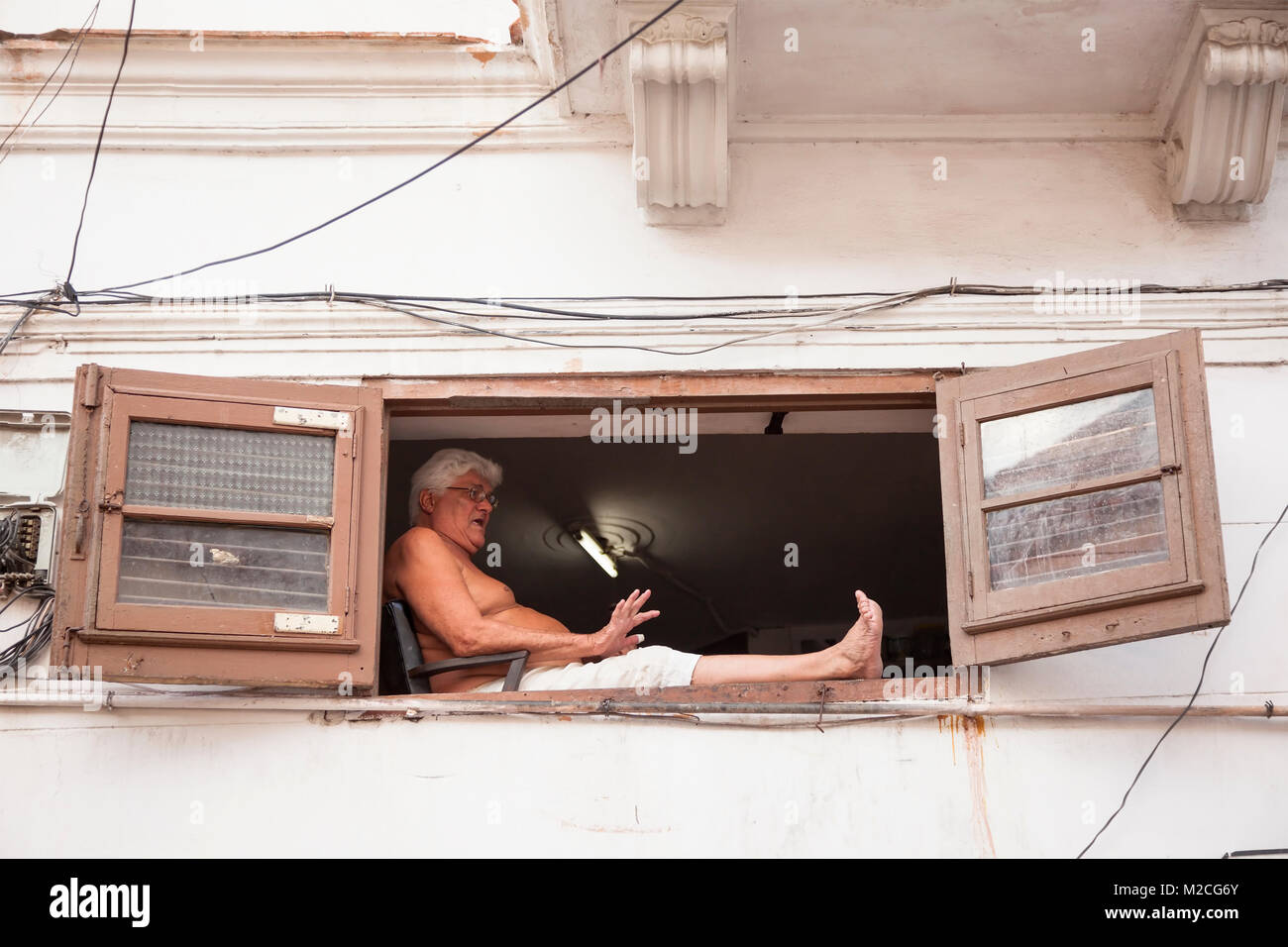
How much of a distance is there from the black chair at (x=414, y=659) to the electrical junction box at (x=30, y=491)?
3.83 ft

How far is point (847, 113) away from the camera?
5887 mm

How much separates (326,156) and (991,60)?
8.07 ft

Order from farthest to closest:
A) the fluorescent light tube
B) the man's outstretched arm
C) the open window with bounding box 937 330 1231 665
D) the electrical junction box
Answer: the fluorescent light tube → the man's outstretched arm → the electrical junction box → the open window with bounding box 937 330 1231 665

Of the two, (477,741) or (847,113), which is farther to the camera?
(847,113)

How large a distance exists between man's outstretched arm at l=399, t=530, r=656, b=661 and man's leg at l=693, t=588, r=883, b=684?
12.6 inches

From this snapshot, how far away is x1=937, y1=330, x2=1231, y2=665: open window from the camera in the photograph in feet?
15.6

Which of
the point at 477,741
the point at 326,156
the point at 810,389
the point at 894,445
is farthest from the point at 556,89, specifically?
the point at 894,445

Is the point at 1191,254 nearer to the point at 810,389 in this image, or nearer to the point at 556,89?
the point at 810,389

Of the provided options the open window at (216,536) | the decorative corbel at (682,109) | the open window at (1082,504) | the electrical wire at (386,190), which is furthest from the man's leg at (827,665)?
the electrical wire at (386,190)

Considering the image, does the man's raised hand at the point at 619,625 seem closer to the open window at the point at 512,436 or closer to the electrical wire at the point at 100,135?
the open window at the point at 512,436

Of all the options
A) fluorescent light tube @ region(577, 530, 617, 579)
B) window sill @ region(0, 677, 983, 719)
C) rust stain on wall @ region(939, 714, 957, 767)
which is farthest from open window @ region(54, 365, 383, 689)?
fluorescent light tube @ region(577, 530, 617, 579)

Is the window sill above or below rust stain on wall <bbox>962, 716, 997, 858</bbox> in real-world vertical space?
above

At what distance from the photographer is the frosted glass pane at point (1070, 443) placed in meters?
4.95

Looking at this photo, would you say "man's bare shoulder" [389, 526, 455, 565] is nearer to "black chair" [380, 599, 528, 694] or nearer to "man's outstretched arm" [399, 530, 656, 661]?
"man's outstretched arm" [399, 530, 656, 661]
